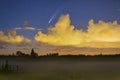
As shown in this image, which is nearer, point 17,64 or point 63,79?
point 63,79

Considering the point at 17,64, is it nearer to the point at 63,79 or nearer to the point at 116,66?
the point at 63,79

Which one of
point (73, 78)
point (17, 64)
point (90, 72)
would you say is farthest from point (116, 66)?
point (17, 64)

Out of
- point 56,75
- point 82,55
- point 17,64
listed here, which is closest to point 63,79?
point 56,75

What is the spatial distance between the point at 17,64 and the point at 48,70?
4.85 ft

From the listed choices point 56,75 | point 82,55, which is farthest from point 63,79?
point 82,55

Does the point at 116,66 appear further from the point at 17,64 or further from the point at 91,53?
the point at 17,64

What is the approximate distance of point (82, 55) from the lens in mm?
11273

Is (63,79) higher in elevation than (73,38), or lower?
lower

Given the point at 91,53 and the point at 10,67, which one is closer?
the point at 91,53

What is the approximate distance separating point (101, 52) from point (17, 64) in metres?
2.93

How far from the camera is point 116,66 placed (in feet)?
39.9

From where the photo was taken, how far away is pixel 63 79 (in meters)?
10.9

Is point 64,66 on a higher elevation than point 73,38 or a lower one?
lower

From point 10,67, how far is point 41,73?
184cm
